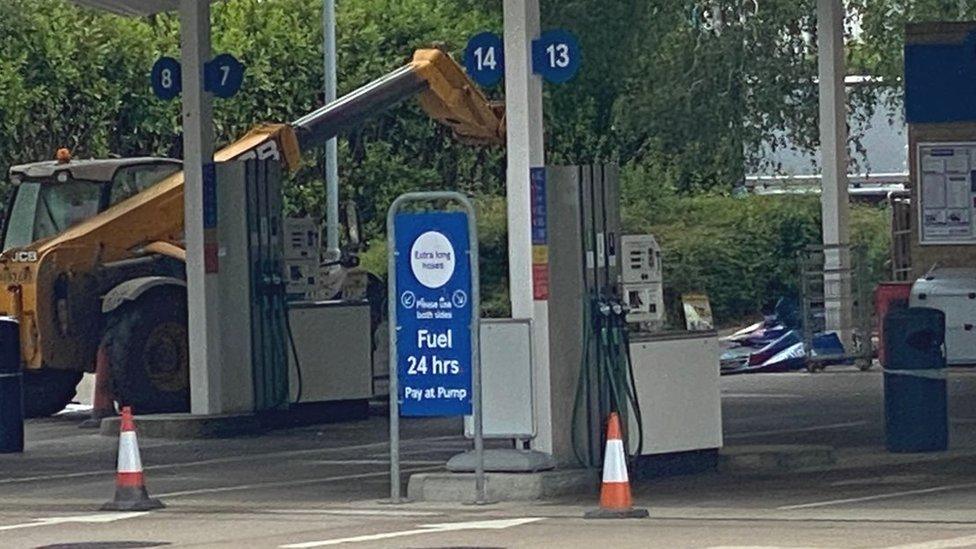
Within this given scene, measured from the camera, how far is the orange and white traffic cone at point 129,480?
16.1 meters

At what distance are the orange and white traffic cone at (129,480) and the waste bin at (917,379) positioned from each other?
5.88 metres

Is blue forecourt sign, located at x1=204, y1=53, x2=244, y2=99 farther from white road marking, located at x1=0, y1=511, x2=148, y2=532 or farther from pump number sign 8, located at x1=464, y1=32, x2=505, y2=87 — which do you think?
white road marking, located at x1=0, y1=511, x2=148, y2=532

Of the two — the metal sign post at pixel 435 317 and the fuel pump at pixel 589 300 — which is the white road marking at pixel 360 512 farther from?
the fuel pump at pixel 589 300

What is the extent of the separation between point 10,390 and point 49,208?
441 centimetres

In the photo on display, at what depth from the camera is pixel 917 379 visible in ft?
60.8

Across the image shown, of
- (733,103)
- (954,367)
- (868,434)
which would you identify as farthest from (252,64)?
(868,434)

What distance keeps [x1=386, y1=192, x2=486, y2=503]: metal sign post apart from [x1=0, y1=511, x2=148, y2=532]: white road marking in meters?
1.85

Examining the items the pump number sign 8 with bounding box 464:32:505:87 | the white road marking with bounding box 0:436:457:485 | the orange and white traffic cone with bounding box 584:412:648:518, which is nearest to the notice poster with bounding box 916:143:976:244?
the white road marking with bounding box 0:436:457:485

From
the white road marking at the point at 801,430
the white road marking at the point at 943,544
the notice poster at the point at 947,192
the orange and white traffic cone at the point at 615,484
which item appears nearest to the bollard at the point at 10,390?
the white road marking at the point at 801,430

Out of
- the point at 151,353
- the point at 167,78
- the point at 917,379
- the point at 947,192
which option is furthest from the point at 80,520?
the point at 947,192

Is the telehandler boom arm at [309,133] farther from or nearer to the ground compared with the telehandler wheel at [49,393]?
farther from the ground

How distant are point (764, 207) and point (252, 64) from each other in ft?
27.7

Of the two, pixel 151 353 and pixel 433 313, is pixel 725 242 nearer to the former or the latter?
pixel 151 353

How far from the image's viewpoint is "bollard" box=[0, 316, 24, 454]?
21047 mm
